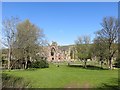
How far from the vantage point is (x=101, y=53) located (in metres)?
19.5

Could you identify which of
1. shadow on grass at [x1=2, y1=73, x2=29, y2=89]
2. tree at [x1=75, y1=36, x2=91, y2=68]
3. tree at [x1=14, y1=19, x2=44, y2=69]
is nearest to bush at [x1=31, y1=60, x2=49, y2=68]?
tree at [x1=14, y1=19, x2=44, y2=69]

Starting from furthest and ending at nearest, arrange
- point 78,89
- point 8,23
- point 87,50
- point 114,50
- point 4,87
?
1. point 87,50
2. point 114,50
3. point 8,23
4. point 78,89
5. point 4,87

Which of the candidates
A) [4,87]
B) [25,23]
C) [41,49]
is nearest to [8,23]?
[25,23]

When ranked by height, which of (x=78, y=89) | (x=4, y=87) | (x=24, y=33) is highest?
(x=24, y=33)

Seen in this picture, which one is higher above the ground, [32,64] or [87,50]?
[87,50]

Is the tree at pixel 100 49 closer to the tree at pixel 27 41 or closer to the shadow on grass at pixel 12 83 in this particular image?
the tree at pixel 27 41

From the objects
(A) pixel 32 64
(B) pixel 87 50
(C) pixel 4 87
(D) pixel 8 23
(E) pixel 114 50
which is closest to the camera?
(C) pixel 4 87

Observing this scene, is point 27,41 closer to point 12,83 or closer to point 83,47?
point 83,47

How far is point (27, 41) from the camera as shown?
18328mm

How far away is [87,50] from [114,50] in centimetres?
387

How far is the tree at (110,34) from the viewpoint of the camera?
63.9ft

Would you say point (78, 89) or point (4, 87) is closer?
point (4, 87)

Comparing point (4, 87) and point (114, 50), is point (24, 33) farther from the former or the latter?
point (4, 87)

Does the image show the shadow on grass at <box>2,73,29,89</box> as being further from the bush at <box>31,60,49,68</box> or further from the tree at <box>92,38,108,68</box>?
the bush at <box>31,60,49,68</box>
